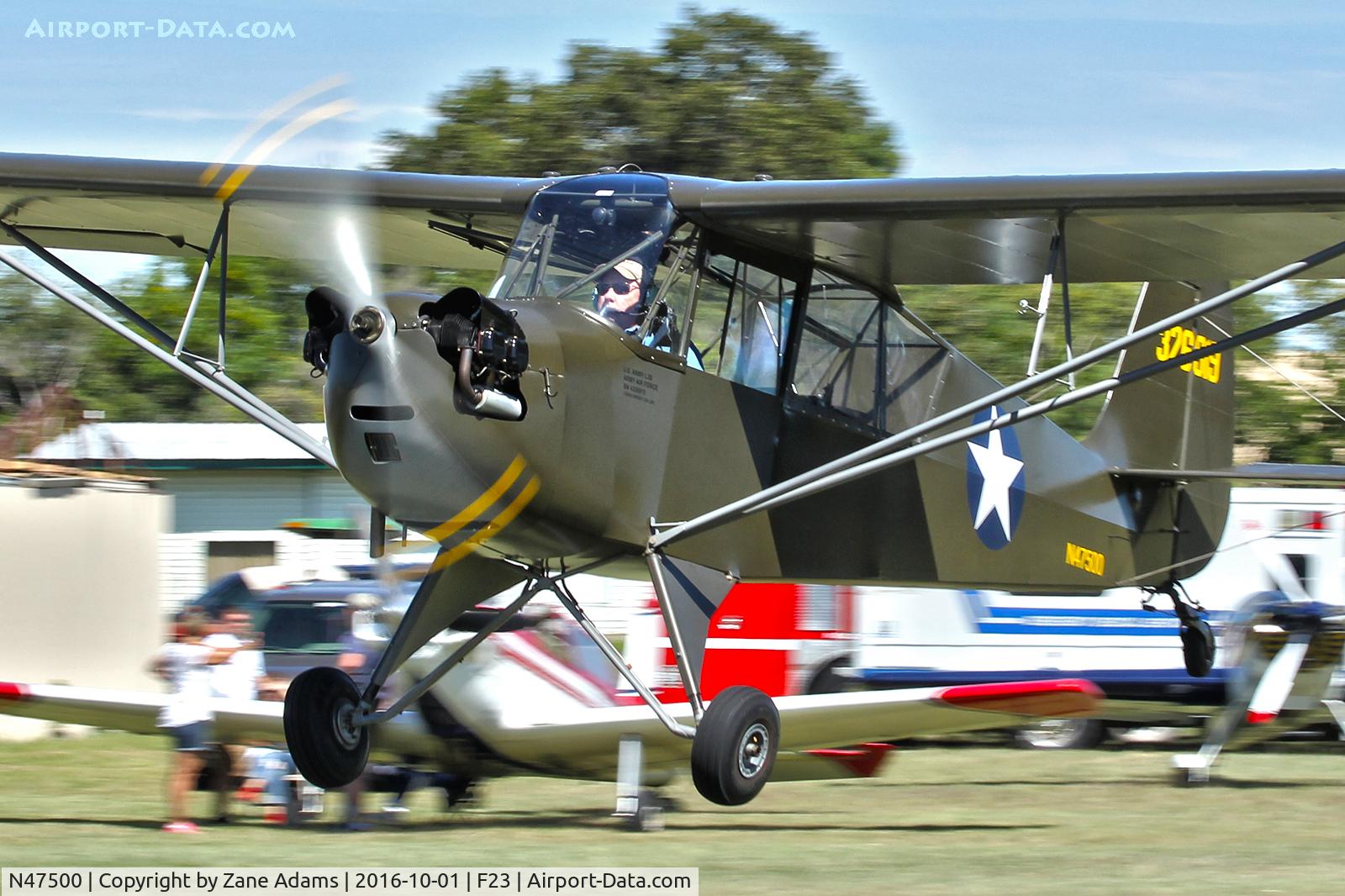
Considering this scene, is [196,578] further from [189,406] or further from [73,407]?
[189,406]

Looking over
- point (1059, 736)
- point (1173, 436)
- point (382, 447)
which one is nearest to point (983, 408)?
point (382, 447)

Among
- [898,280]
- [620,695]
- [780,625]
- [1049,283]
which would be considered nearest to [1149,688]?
[780,625]

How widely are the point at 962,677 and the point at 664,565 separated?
334 inches

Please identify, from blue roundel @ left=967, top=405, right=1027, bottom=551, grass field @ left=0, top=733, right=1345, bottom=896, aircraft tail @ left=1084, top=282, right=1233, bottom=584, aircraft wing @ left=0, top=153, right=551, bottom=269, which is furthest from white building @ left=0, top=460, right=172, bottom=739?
blue roundel @ left=967, top=405, right=1027, bottom=551

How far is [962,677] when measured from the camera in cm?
1503

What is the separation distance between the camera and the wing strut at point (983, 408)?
23.1 feet

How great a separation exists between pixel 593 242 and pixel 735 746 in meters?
2.28

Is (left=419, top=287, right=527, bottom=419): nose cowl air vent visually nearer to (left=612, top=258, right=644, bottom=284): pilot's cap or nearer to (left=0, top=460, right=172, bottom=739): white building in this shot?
(left=612, top=258, right=644, bottom=284): pilot's cap

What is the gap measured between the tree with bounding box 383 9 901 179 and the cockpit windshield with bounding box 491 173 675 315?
2258 cm

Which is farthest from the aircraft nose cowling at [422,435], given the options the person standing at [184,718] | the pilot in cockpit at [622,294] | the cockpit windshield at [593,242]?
the person standing at [184,718]

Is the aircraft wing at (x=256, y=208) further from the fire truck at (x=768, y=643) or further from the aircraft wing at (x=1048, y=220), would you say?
the fire truck at (x=768, y=643)

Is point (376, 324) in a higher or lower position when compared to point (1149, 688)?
higher

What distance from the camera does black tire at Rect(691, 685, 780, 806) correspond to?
6.64 metres

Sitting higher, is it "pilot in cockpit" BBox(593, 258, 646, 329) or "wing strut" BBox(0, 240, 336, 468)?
"pilot in cockpit" BBox(593, 258, 646, 329)
